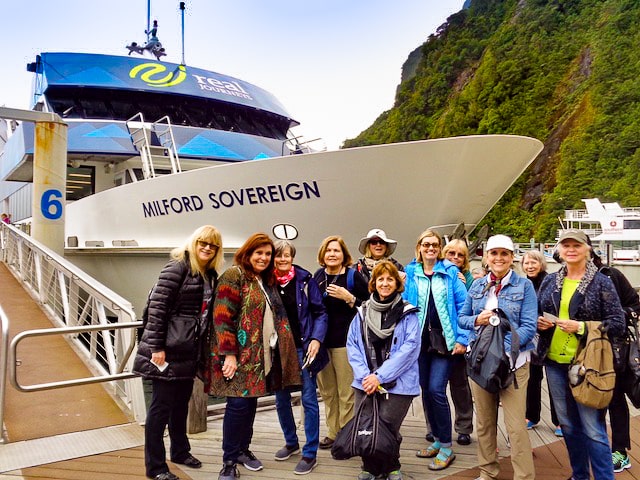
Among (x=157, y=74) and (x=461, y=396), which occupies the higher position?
(x=157, y=74)

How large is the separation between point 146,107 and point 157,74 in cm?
88

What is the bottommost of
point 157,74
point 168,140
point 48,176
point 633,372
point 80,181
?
point 633,372

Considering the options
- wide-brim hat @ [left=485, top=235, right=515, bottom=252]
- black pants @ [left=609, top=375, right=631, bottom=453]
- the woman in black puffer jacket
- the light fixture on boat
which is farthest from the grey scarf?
the light fixture on boat

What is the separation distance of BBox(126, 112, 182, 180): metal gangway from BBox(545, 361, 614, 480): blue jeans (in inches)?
297

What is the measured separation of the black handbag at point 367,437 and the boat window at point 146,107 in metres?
10.5

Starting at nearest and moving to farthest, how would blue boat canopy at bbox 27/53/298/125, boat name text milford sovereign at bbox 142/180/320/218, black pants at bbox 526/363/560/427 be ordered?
1. black pants at bbox 526/363/560/427
2. boat name text milford sovereign at bbox 142/180/320/218
3. blue boat canopy at bbox 27/53/298/125

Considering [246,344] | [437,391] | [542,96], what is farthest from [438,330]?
[542,96]

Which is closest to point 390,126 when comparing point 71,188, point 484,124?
point 484,124

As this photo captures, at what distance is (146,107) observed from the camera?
12.4m

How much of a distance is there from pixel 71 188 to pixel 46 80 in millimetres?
2376

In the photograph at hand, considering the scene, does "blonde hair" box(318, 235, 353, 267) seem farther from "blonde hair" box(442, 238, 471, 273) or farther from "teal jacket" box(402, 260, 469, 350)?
"blonde hair" box(442, 238, 471, 273)

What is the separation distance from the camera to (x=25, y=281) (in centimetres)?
891

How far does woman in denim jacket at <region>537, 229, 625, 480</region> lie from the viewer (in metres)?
2.77

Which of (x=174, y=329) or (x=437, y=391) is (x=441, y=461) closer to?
(x=437, y=391)
